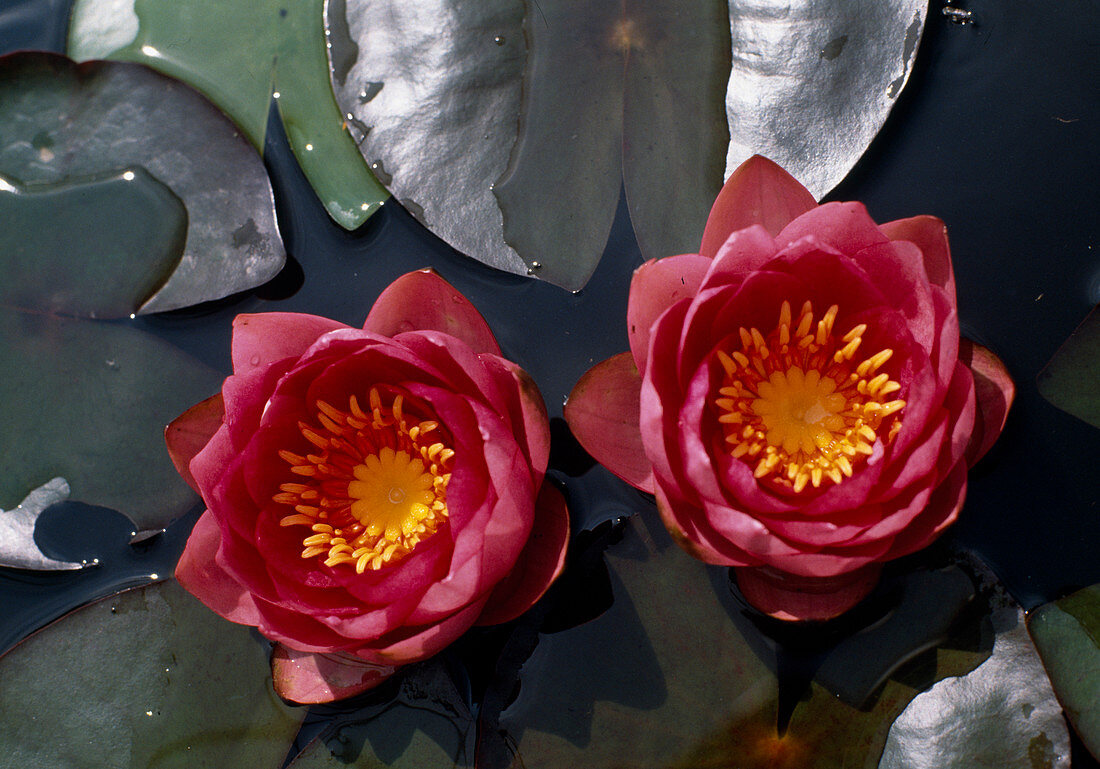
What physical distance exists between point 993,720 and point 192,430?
2006 millimetres

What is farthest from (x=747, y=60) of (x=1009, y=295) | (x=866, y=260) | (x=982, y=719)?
(x=982, y=719)

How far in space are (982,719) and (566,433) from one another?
121 cm

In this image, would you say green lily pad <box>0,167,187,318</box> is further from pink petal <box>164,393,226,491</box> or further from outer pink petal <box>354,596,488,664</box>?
outer pink petal <box>354,596,488,664</box>

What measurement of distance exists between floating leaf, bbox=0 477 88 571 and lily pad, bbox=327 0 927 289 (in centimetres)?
121

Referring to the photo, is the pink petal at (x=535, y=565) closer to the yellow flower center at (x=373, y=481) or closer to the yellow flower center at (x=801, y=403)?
the yellow flower center at (x=373, y=481)

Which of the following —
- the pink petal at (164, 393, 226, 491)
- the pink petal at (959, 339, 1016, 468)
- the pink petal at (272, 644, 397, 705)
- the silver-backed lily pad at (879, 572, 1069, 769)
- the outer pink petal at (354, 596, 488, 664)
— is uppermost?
the pink petal at (959, 339, 1016, 468)

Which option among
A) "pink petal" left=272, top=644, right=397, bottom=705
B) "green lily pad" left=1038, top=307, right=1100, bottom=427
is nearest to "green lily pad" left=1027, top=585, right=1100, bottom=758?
"green lily pad" left=1038, top=307, right=1100, bottom=427

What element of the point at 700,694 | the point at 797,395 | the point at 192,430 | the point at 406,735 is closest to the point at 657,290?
the point at 797,395

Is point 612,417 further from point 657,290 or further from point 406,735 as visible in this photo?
point 406,735

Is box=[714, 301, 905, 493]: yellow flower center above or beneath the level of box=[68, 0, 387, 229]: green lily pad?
beneath

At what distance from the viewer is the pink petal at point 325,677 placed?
1638 mm

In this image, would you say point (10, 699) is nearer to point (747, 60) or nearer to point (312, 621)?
point (312, 621)

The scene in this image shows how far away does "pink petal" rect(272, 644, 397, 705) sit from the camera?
5.37ft

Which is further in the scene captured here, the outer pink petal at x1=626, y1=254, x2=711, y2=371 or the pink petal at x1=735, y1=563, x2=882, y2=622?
the pink petal at x1=735, y1=563, x2=882, y2=622
